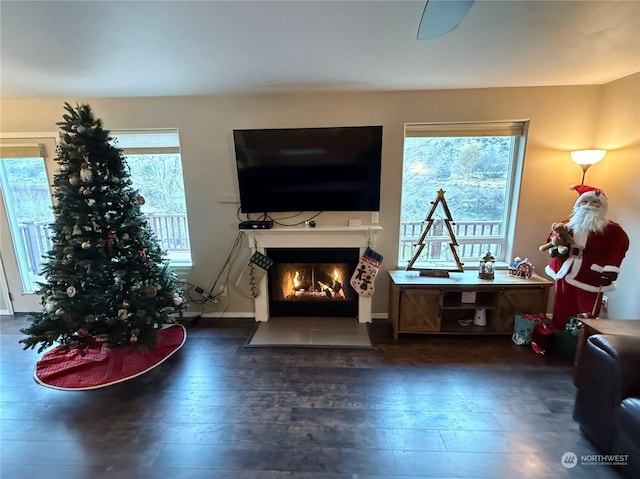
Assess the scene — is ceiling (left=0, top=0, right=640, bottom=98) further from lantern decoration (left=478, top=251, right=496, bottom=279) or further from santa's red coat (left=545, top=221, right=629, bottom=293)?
lantern decoration (left=478, top=251, right=496, bottom=279)

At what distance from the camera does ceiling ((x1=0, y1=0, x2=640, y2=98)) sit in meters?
1.53

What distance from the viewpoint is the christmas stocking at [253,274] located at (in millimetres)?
3102

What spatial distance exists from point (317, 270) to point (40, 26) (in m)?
2.76

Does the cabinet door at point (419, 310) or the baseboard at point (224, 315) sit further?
the baseboard at point (224, 315)

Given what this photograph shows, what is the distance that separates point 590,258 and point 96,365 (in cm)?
415

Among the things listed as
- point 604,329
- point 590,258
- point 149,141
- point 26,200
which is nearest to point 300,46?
point 149,141

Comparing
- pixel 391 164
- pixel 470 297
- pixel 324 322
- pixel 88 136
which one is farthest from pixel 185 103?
pixel 470 297

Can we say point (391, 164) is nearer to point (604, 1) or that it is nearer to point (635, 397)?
point (604, 1)

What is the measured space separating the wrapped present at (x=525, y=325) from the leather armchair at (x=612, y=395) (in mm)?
963

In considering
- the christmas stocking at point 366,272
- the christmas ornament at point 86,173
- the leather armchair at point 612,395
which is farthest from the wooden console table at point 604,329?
the christmas ornament at point 86,173

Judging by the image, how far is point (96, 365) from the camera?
2.45m

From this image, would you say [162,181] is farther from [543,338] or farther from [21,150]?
[543,338]

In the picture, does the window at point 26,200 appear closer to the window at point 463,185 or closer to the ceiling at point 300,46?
the ceiling at point 300,46

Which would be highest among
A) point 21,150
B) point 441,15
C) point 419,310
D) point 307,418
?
point 441,15
